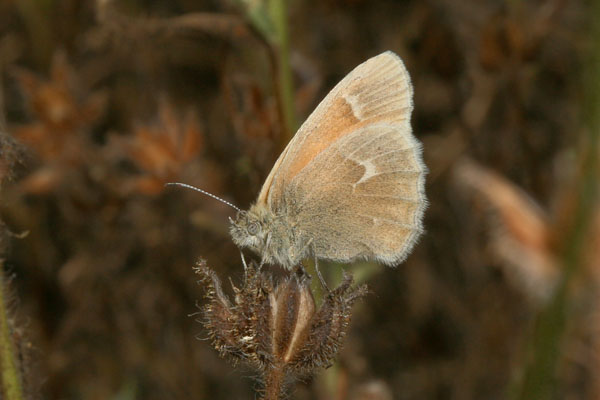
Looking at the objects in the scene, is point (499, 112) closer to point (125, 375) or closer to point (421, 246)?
point (421, 246)

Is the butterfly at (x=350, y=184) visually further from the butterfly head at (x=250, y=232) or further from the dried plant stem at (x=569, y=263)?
the dried plant stem at (x=569, y=263)

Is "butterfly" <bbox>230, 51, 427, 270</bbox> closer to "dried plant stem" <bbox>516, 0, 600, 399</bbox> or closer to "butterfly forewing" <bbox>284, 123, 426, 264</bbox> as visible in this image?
"butterfly forewing" <bbox>284, 123, 426, 264</bbox>

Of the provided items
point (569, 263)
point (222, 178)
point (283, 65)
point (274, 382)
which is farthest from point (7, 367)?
point (222, 178)

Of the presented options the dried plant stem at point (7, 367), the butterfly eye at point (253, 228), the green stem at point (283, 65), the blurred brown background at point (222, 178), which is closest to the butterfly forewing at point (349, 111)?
the butterfly eye at point (253, 228)

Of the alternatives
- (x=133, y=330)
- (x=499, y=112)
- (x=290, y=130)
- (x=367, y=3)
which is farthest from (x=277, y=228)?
(x=367, y=3)

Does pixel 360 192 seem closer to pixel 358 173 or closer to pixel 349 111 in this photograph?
pixel 358 173

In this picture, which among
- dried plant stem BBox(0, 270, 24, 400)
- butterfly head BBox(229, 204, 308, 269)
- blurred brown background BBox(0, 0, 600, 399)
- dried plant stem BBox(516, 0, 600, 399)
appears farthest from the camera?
blurred brown background BBox(0, 0, 600, 399)

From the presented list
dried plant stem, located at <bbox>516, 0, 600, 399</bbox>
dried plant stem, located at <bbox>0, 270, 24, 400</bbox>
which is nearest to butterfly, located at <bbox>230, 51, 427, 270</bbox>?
dried plant stem, located at <bbox>516, 0, 600, 399</bbox>
